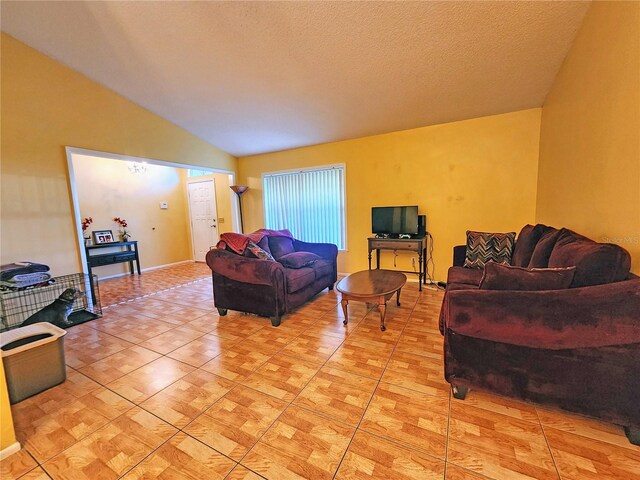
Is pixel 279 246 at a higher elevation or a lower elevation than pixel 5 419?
higher

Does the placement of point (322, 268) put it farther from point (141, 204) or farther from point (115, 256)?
point (141, 204)

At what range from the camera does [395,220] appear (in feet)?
13.4

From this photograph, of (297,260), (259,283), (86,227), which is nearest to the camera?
(259,283)

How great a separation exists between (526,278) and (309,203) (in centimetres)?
390

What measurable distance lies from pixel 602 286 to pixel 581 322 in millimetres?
195

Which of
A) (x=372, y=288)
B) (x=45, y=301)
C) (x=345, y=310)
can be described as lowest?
(x=345, y=310)

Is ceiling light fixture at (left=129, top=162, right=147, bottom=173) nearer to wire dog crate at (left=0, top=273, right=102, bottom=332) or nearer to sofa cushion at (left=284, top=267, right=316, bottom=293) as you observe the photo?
wire dog crate at (left=0, top=273, right=102, bottom=332)

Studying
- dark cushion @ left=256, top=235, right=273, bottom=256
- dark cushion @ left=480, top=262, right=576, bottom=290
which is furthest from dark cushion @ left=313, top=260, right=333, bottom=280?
dark cushion @ left=480, top=262, right=576, bottom=290

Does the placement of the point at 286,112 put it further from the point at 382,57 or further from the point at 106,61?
the point at 106,61

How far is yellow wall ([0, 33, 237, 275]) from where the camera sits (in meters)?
2.85

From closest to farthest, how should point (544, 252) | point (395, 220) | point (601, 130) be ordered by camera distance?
point (601, 130) → point (544, 252) → point (395, 220)

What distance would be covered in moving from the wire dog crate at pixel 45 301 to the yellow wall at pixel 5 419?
1888 mm

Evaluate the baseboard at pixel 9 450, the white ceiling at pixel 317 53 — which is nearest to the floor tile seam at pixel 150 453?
the baseboard at pixel 9 450

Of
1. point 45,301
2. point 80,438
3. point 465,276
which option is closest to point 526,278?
point 465,276
